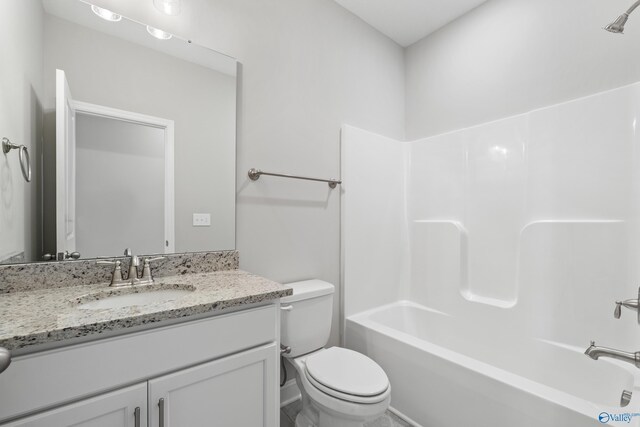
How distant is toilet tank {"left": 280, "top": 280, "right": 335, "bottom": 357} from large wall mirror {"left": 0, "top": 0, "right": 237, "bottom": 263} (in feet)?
1.52

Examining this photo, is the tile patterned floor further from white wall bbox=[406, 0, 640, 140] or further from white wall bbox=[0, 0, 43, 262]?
white wall bbox=[406, 0, 640, 140]

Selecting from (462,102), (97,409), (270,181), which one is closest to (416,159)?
(462,102)

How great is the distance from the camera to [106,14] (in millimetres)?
1230

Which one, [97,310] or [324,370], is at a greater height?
[97,310]

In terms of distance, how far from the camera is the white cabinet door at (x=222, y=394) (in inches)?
33.9

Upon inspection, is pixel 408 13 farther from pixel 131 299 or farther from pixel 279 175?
pixel 131 299

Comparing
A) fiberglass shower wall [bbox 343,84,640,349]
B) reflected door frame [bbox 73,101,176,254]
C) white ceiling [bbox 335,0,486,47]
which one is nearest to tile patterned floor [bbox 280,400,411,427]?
fiberglass shower wall [bbox 343,84,640,349]

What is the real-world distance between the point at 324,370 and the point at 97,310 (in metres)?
0.98

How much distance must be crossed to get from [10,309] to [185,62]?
121cm

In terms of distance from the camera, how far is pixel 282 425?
162 centimetres

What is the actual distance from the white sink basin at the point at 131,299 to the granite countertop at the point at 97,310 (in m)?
0.01

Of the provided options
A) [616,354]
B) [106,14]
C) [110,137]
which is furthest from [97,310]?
[616,354]

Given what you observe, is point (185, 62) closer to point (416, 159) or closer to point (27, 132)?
point (27, 132)

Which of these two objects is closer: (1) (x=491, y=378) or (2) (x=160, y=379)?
(2) (x=160, y=379)
